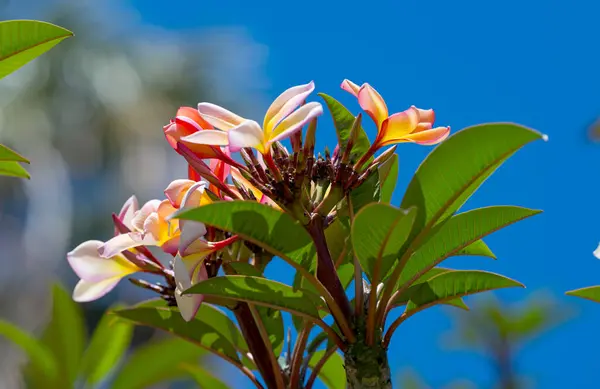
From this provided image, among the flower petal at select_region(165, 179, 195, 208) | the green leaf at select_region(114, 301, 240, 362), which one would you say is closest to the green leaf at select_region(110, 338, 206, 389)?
the green leaf at select_region(114, 301, 240, 362)

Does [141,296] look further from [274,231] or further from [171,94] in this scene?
[274,231]

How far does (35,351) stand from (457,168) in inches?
53.1

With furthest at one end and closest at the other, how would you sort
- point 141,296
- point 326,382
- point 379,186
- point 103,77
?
point 103,77, point 141,296, point 326,382, point 379,186

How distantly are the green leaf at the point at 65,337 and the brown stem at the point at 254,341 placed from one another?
3.56 ft

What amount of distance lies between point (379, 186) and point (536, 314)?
265 inches

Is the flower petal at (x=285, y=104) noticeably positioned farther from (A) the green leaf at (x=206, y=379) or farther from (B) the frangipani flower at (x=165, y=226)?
(A) the green leaf at (x=206, y=379)

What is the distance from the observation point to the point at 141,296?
8953 millimetres

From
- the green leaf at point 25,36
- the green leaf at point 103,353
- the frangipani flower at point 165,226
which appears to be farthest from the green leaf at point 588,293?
the green leaf at point 103,353

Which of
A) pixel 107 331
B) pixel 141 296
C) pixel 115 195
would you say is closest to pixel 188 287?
pixel 107 331

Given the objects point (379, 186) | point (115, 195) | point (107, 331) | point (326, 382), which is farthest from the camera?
point (115, 195)

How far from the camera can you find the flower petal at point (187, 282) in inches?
27.8

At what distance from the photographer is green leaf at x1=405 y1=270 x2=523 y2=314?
757 millimetres

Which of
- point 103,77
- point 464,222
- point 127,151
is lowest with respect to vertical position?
point 464,222

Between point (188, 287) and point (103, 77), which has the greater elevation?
point (103, 77)
